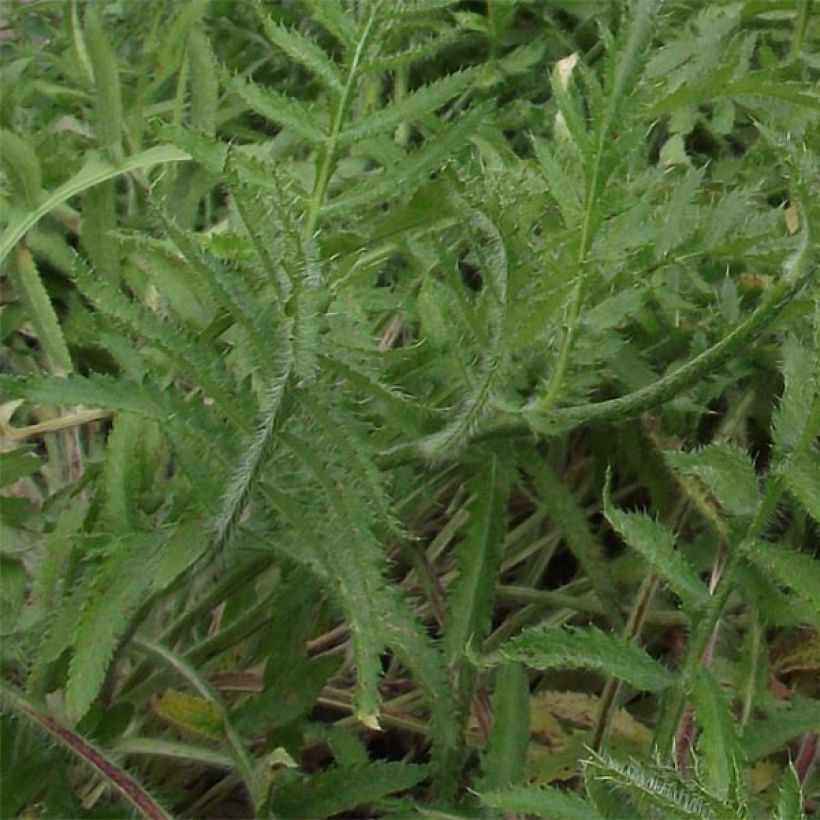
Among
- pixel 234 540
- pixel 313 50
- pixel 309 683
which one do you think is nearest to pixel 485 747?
pixel 309 683

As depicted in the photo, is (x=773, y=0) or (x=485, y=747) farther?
(x=773, y=0)

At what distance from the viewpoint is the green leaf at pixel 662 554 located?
0.84 metres

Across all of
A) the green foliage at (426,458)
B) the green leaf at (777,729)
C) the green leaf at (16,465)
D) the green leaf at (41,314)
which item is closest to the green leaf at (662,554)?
the green foliage at (426,458)

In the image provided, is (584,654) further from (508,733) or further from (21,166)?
(21,166)

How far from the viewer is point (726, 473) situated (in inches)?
34.0

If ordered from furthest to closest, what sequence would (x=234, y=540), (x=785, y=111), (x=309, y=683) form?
1. (x=785, y=111)
2. (x=309, y=683)
3. (x=234, y=540)

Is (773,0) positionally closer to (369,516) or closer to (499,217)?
(499,217)

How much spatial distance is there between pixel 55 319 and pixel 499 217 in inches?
23.4

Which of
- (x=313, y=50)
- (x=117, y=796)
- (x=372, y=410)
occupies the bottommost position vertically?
(x=117, y=796)

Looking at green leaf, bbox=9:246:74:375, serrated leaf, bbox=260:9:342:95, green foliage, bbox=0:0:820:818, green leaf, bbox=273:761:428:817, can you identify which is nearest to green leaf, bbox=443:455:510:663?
green foliage, bbox=0:0:820:818

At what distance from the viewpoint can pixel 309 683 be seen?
990 millimetres

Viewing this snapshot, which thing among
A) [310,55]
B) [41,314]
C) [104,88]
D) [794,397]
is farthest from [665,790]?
[104,88]

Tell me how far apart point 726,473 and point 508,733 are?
253 mm

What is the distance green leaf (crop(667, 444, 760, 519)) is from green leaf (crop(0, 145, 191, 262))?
577mm
